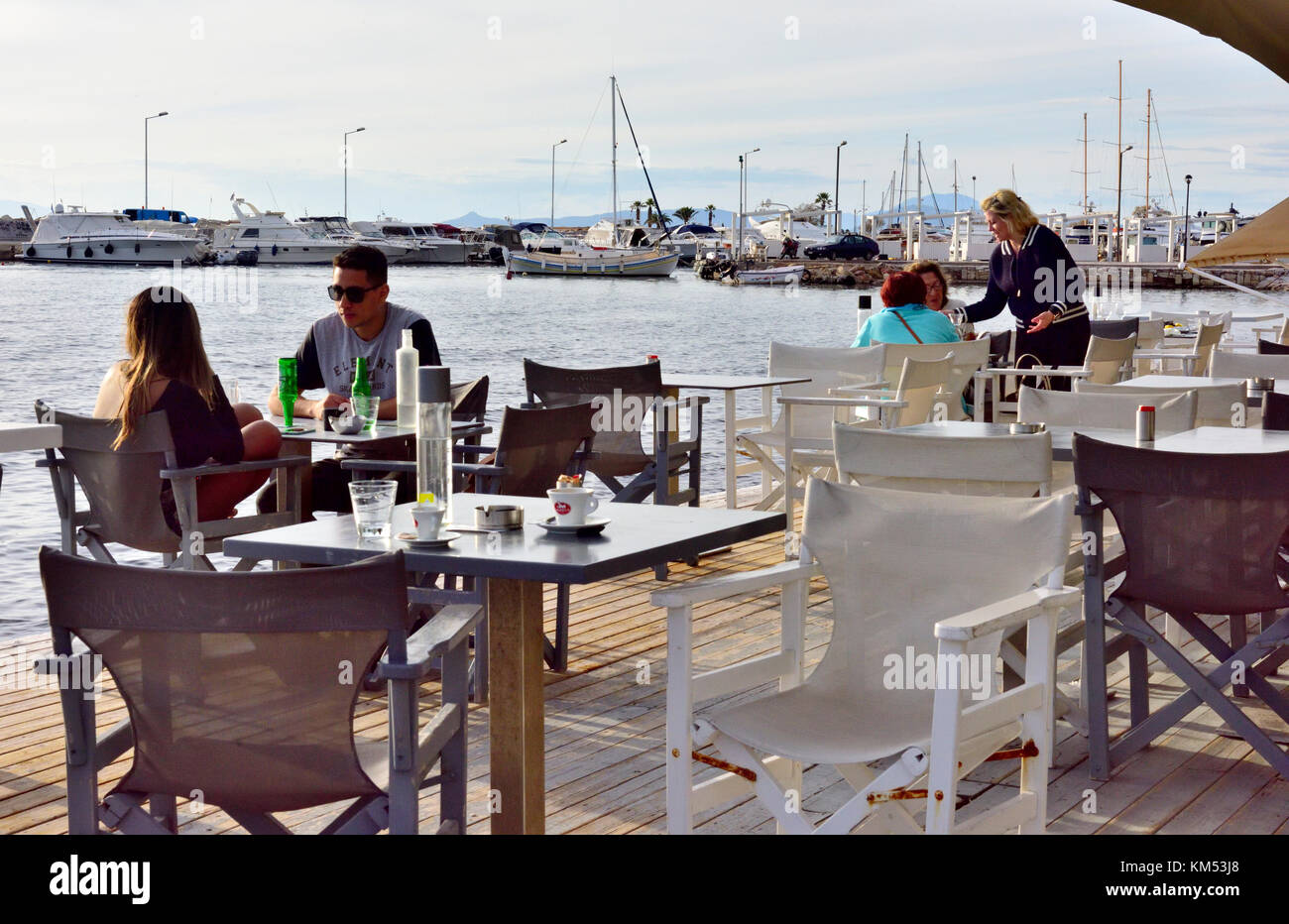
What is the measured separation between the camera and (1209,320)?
11055 mm

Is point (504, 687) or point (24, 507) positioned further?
point (24, 507)

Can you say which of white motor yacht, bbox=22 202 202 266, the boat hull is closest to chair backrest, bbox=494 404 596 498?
the boat hull

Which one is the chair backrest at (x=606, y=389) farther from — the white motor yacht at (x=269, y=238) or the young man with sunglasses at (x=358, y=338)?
the white motor yacht at (x=269, y=238)

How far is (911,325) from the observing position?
699 centimetres

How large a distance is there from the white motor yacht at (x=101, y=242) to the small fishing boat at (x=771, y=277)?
3125 cm

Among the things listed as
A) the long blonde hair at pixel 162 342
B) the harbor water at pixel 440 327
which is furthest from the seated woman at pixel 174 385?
the harbor water at pixel 440 327

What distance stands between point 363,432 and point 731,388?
7.03 feet

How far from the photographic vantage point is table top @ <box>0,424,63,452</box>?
3385 millimetres

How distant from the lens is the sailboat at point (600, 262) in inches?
3418

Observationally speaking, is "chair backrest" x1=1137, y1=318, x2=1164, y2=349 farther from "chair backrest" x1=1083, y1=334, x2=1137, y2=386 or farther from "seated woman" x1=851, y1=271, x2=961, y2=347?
"seated woman" x1=851, y1=271, x2=961, y2=347

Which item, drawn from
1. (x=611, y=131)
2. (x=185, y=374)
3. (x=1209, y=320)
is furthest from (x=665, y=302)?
(x=185, y=374)

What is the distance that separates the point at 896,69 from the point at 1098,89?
11.9m
